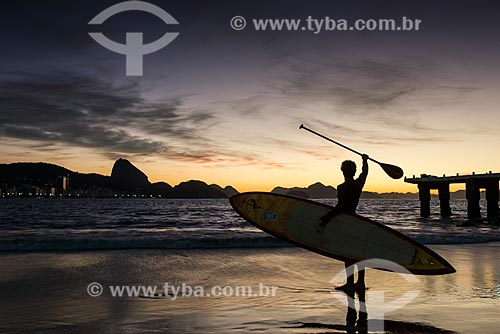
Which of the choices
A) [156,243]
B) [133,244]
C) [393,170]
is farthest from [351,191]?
[133,244]

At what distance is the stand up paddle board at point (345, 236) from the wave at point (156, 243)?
7.54 metres

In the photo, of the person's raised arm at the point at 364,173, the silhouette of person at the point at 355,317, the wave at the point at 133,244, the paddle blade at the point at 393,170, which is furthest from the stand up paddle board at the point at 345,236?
the wave at the point at 133,244

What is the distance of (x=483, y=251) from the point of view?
14.7 m

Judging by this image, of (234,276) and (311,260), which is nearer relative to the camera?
(234,276)

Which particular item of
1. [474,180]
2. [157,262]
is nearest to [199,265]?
[157,262]

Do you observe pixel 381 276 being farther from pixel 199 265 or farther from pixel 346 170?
pixel 199 265

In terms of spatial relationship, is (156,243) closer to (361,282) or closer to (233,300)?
(233,300)

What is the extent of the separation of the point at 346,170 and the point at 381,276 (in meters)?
2.97

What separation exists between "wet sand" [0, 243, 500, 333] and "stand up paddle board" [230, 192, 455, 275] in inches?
23.4

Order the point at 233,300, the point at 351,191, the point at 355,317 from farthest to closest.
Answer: the point at 351,191 < the point at 233,300 < the point at 355,317

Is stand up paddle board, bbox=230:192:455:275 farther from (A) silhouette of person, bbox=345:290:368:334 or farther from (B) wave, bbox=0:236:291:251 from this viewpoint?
(B) wave, bbox=0:236:291:251

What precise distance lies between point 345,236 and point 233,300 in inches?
95.2

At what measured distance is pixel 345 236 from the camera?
8.31m

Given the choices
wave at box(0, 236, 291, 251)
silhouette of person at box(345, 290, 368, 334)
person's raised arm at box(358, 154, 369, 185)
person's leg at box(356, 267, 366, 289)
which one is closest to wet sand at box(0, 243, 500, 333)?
silhouette of person at box(345, 290, 368, 334)
